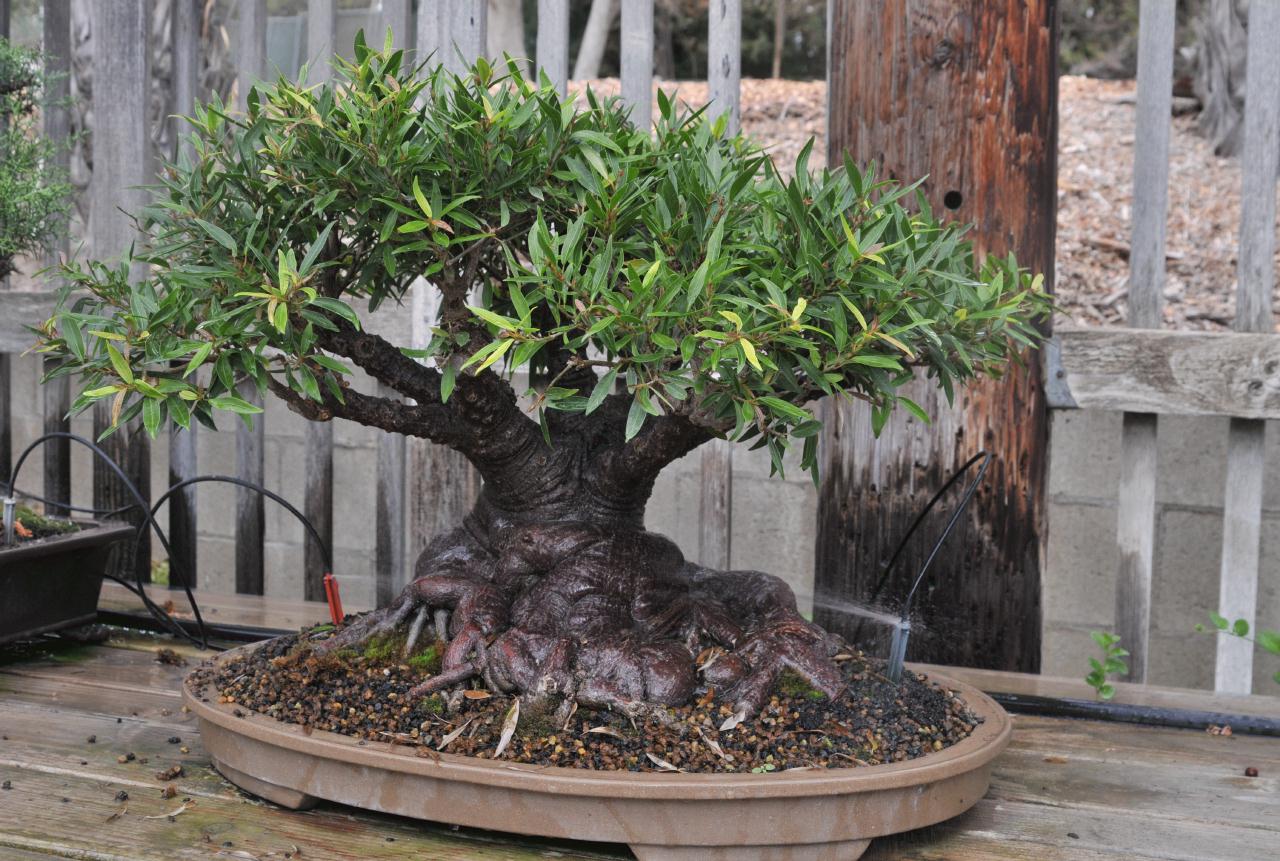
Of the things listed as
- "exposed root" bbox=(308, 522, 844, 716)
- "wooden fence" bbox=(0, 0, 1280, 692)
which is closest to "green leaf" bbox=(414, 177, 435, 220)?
"exposed root" bbox=(308, 522, 844, 716)

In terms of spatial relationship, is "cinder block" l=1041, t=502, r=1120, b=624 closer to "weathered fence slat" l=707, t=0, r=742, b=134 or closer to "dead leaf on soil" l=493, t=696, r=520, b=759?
"weathered fence slat" l=707, t=0, r=742, b=134

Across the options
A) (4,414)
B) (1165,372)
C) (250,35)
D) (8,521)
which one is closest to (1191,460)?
(1165,372)

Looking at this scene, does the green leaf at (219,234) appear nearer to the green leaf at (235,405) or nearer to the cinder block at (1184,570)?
the green leaf at (235,405)

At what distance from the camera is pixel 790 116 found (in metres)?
4.02

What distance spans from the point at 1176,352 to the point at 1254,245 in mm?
178

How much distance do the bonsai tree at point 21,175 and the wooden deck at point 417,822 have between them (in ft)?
2.24

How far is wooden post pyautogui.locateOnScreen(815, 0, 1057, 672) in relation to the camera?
5.01ft

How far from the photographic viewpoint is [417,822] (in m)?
1.06

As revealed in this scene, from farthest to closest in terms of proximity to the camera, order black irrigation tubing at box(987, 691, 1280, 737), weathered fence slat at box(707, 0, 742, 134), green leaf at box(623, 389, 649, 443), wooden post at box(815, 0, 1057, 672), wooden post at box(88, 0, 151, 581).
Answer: wooden post at box(88, 0, 151, 581), weathered fence slat at box(707, 0, 742, 134), wooden post at box(815, 0, 1057, 672), black irrigation tubing at box(987, 691, 1280, 737), green leaf at box(623, 389, 649, 443)

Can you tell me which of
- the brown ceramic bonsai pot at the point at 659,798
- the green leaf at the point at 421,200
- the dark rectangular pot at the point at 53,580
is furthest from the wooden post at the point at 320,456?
the green leaf at the point at 421,200

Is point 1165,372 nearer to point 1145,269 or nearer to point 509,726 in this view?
point 1145,269

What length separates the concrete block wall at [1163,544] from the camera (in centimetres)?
218

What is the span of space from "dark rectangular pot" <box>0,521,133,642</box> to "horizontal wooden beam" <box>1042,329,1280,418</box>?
1.30 m

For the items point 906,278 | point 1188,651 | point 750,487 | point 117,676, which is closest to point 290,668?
point 117,676
